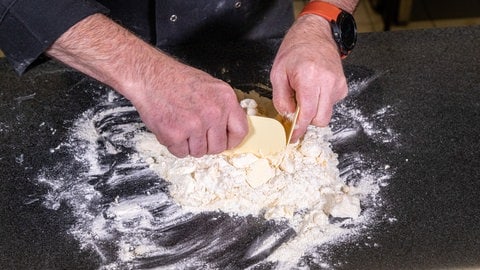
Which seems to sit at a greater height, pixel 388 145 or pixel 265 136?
pixel 265 136

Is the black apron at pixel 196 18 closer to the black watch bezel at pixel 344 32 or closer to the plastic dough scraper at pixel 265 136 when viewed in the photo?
the black watch bezel at pixel 344 32

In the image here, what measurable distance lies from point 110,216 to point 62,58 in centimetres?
26

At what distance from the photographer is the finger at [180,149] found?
0.94 metres

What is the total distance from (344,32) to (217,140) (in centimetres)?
34

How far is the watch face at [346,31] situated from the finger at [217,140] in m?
0.31

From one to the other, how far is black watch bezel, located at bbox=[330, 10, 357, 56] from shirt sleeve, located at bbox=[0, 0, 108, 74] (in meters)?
0.40

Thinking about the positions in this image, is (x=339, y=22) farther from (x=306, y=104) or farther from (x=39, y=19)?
(x=39, y=19)

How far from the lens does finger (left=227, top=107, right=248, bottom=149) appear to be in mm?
932

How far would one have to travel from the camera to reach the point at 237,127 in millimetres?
936

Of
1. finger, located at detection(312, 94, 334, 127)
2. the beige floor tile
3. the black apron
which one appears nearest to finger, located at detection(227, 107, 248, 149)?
finger, located at detection(312, 94, 334, 127)

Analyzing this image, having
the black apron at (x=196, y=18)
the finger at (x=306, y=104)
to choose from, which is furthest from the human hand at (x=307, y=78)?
the black apron at (x=196, y=18)

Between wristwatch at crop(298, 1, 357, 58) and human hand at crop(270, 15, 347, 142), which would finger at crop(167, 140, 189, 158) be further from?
wristwatch at crop(298, 1, 357, 58)

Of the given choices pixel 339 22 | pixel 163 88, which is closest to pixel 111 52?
pixel 163 88

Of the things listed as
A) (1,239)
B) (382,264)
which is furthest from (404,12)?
(1,239)
